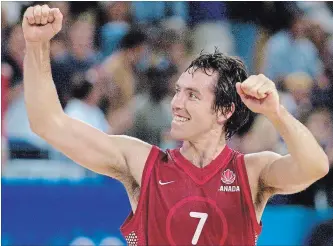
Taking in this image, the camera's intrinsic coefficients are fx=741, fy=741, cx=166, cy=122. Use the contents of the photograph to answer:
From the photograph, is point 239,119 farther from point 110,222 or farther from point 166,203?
point 110,222

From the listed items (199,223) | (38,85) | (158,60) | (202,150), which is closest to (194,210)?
(199,223)

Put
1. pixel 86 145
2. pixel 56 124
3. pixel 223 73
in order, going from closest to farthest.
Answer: pixel 56 124 → pixel 86 145 → pixel 223 73

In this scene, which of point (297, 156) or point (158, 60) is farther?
point (158, 60)

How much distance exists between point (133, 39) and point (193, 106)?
3.47m

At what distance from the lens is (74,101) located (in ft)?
24.1

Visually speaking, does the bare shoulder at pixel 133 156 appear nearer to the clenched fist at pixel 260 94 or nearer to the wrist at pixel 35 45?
the wrist at pixel 35 45

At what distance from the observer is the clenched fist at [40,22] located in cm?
364

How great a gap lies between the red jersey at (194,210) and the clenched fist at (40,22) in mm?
1039

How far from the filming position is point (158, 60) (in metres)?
7.62

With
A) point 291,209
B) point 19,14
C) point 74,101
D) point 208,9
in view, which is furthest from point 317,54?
point 19,14

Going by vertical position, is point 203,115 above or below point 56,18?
below

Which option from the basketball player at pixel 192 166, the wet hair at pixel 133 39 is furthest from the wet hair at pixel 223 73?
the wet hair at pixel 133 39

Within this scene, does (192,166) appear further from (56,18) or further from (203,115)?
(56,18)

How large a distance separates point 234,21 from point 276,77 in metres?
0.74
